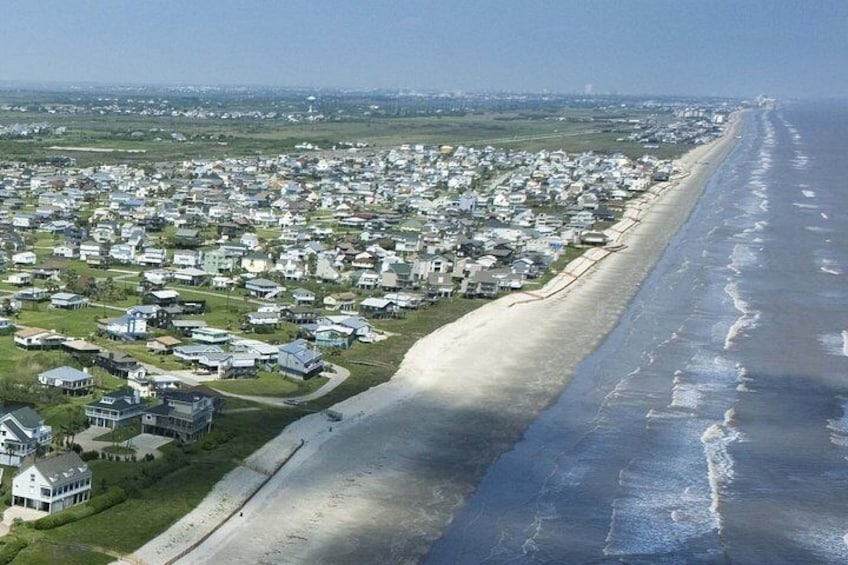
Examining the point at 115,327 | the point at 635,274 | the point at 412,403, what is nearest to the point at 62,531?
the point at 412,403

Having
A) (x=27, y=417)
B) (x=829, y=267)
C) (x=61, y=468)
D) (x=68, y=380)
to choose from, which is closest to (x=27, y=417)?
(x=27, y=417)

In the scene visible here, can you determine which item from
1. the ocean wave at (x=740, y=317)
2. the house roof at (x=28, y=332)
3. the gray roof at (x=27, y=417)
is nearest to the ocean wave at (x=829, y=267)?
the ocean wave at (x=740, y=317)

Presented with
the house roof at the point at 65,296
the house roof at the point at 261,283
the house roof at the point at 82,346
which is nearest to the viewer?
the house roof at the point at 82,346

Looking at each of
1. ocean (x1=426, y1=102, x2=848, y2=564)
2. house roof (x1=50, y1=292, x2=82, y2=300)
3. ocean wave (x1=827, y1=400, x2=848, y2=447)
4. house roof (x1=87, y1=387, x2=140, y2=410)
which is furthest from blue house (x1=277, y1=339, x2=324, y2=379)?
ocean wave (x1=827, y1=400, x2=848, y2=447)

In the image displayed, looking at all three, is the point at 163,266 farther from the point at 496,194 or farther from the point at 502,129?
the point at 502,129

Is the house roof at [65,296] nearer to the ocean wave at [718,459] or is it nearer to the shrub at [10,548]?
the shrub at [10,548]

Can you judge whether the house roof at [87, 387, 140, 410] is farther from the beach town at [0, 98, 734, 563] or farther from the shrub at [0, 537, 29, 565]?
the shrub at [0, 537, 29, 565]

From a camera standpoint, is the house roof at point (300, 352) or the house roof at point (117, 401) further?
the house roof at point (300, 352)

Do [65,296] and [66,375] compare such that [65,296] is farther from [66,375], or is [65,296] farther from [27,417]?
[27,417]
